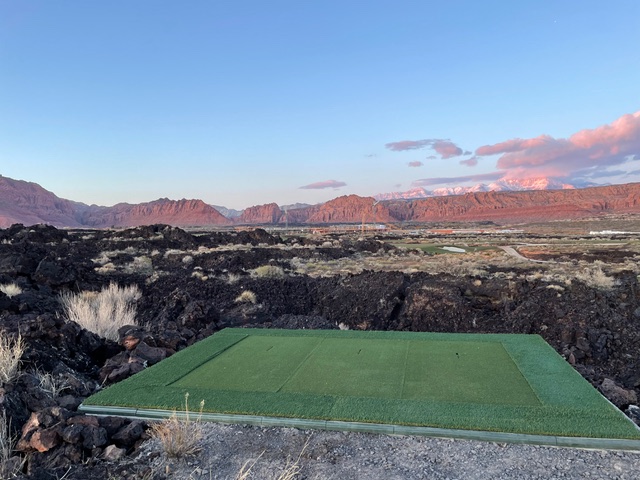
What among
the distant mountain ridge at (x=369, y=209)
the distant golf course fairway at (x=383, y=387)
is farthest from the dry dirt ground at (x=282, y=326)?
the distant mountain ridge at (x=369, y=209)

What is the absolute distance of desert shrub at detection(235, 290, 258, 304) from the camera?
12.4 meters

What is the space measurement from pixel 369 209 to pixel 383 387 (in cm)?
16105

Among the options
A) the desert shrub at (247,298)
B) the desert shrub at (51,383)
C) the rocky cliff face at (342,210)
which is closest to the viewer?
the desert shrub at (51,383)

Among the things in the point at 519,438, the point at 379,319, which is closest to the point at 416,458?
the point at 519,438

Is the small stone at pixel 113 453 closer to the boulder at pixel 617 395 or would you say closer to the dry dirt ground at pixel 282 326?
the dry dirt ground at pixel 282 326

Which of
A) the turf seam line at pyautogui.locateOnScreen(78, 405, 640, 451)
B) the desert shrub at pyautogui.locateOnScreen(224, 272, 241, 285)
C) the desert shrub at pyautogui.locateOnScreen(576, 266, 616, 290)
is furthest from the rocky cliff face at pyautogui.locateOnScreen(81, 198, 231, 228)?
the turf seam line at pyautogui.locateOnScreen(78, 405, 640, 451)

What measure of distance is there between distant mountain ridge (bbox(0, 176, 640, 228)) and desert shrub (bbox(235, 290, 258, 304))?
344 ft

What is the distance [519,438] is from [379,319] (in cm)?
719

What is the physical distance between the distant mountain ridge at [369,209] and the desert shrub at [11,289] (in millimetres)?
107221

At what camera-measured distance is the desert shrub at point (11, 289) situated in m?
10.3

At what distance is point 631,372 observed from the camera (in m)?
7.21

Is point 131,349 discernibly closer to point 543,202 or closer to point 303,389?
point 303,389

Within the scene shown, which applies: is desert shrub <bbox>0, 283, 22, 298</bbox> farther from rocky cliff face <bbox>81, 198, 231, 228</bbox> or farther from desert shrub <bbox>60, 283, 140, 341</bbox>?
rocky cliff face <bbox>81, 198, 231, 228</bbox>

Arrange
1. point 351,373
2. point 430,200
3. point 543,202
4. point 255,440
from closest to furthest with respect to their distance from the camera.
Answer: point 255,440 → point 351,373 → point 543,202 → point 430,200
